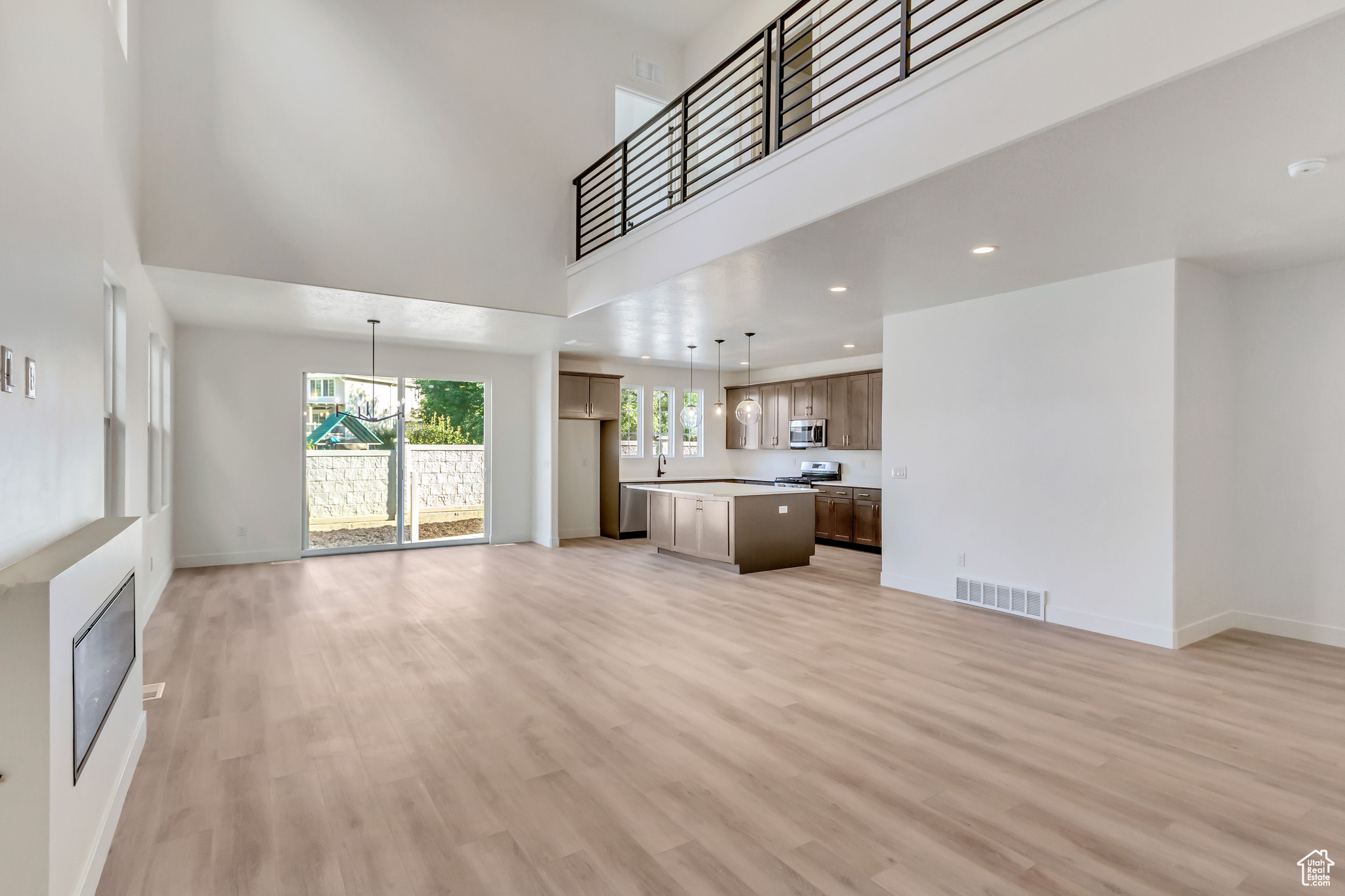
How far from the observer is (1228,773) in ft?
8.75

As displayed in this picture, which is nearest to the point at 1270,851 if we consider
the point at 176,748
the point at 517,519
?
the point at 176,748

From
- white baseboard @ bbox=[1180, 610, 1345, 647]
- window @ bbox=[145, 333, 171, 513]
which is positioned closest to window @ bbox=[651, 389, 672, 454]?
window @ bbox=[145, 333, 171, 513]

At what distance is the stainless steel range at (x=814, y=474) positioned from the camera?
9555mm

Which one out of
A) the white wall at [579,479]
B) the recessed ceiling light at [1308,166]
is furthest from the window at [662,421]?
the recessed ceiling light at [1308,166]

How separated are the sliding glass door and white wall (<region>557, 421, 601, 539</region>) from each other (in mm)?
1162

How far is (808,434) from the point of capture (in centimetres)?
959

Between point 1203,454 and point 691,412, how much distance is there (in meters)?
6.91

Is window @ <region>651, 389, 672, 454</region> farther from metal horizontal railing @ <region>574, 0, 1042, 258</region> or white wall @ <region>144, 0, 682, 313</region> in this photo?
white wall @ <region>144, 0, 682, 313</region>

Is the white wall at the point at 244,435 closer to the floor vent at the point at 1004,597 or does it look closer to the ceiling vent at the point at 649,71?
the ceiling vent at the point at 649,71

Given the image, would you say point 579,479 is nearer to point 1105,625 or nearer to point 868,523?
point 868,523

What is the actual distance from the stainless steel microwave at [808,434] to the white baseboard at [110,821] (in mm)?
8048

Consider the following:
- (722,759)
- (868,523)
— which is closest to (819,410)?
(868,523)

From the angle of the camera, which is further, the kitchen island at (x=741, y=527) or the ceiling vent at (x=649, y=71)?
the ceiling vent at (x=649, y=71)

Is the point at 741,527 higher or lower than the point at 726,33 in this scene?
lower
